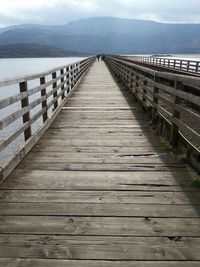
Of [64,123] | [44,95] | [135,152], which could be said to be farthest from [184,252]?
[64,123]

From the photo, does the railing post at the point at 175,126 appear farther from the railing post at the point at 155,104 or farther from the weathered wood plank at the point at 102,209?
the weathered wood plank at the point at 102,209

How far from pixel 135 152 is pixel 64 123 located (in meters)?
3.31

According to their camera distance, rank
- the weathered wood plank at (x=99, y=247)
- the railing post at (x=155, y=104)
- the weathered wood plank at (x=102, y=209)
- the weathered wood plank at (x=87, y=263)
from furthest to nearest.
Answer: the railing post at (x=155, y=104), the weathered wood plank at (x=102, y=209), the weathered wood plank at (x=99, y=247), the weathered wood plank at (x=87, y=263)

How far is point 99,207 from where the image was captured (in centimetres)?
420

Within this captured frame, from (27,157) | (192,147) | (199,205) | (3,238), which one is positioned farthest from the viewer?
(27,157)

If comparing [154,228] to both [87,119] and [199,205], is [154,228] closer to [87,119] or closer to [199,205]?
[199,205]

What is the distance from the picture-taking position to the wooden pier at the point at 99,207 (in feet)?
10.7

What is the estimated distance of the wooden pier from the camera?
3.25m

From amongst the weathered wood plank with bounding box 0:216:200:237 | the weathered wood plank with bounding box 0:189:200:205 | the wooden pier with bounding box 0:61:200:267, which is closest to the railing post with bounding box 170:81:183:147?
the wooden pier with bounding box 0:61:200:267

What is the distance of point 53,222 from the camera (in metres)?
3.83

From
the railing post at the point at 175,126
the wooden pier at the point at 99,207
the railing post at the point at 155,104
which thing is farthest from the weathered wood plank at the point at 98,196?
the railing post at the point at 155,104

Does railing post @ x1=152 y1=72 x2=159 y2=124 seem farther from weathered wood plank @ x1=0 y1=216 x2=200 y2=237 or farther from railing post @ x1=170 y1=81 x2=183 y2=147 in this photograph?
weathered wood plank @ x1=0 y1=216 x2=200 y2=237

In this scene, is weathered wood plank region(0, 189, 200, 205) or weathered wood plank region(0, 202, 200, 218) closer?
weathered wood plank region(0, 202, 200, 218)

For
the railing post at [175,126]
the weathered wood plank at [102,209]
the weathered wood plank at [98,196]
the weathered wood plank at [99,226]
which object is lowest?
the weathered wood plank at [98,196]
